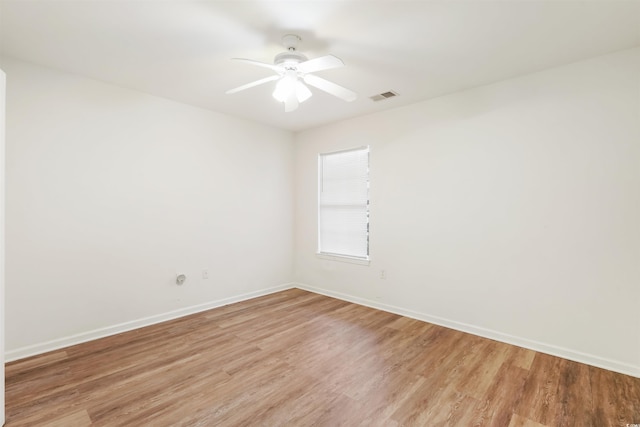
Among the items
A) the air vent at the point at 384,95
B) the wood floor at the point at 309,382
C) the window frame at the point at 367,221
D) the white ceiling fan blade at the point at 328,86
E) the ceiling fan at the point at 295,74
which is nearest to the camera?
the wood floor at the point at 309,382

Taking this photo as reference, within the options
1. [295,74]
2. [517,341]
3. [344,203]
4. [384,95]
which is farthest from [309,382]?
[384,95]

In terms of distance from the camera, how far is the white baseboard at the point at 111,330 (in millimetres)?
2480

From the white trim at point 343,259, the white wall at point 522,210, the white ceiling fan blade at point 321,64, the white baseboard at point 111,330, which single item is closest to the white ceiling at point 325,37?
the white ceiling fan blade at point 321,64

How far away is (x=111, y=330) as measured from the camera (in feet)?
9.66

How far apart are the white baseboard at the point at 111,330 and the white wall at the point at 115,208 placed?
12mm

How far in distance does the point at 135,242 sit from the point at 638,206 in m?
4.53

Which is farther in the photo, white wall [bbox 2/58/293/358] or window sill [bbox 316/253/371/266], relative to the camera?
window sill [bbox 316/253/371/266]

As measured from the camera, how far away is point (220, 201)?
386cm

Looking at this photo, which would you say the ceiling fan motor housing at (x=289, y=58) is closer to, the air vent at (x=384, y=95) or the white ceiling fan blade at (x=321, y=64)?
the white ceiling fan blade at (x=321, y=64)

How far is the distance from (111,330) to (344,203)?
10.1ft

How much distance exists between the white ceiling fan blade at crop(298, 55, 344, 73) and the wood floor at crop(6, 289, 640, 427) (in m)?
2.25

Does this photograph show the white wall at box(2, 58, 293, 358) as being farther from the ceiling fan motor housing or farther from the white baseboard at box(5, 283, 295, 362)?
the ceiling fan motor housing

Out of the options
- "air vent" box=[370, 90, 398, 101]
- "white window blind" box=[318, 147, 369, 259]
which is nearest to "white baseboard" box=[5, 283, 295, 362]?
"white window blind" box=[318, 147, 369, 259]

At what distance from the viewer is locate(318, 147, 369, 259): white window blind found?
4.00 meters
